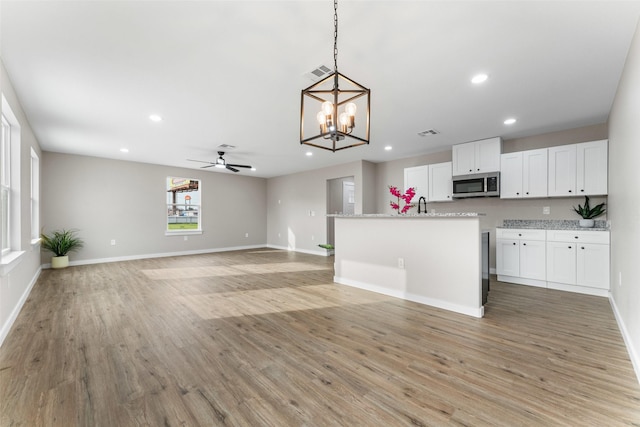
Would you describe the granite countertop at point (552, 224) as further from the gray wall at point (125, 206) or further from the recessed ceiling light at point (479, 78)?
the gray wall at point (125, 206)

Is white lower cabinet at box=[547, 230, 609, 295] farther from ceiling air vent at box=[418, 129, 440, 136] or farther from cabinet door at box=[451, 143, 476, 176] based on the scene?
ceiling air vent at box=[418, 129, 440, 136]

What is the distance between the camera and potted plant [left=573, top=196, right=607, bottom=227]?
4.04 m

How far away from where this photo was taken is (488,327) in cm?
274

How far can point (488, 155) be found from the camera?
4996 mm

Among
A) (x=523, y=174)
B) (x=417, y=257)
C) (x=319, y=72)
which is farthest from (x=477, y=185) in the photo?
(x=319, y=72)

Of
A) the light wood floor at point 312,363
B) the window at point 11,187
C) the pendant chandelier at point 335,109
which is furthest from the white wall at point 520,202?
the window at point 11,187

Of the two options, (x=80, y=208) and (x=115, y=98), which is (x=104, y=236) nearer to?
(x=80, y=208)

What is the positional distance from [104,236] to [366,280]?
6.50m

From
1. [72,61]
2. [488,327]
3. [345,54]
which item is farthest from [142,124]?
[488,327]

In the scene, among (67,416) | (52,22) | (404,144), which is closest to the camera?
(67,416)

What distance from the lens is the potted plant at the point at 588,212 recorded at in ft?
13.3

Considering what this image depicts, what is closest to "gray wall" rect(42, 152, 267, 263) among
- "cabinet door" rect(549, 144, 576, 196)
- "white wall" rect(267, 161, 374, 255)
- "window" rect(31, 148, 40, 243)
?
"window" rect(31, 148, 40, 243)

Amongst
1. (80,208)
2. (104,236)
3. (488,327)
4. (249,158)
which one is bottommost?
(488,327)

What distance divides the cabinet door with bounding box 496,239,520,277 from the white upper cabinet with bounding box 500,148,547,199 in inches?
33.3
